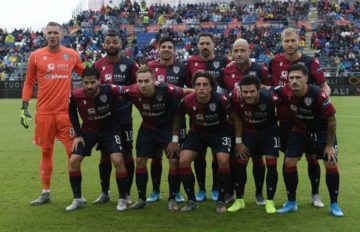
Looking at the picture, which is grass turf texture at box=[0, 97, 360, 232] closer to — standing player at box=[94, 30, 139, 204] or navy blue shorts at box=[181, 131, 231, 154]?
standing player at box=[94, 30, 139, 204]

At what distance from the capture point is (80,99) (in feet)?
23.5

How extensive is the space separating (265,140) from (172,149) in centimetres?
120

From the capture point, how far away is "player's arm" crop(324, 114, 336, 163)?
6.50 metres

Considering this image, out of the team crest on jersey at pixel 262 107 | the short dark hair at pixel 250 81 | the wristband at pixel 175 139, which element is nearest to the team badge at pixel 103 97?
the wristband at pixel 175 139

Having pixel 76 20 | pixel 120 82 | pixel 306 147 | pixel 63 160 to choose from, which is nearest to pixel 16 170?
pixel 63 160

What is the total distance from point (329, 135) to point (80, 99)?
10.4ft

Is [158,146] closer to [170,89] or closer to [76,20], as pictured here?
[170,89]

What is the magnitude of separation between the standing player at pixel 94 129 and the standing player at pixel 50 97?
392 mm

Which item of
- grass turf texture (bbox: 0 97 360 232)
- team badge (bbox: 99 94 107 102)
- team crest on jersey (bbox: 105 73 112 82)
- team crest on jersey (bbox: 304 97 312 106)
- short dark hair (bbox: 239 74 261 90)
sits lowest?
grass turf texture (bbox: 0 97 360 232)

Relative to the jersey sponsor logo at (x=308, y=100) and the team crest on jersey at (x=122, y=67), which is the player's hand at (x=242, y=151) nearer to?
the jersey sponsor logo at (x=308, y=100)

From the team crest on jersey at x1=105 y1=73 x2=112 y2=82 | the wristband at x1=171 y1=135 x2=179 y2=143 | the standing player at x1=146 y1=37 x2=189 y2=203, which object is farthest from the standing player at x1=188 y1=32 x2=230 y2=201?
the team crest on jersey at x1=105 y1=73 x2=112 y2=82

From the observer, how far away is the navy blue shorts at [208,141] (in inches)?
277

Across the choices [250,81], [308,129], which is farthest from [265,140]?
[250,81]

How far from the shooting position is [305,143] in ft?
22.6
